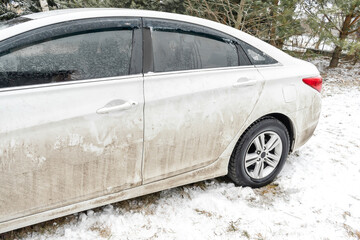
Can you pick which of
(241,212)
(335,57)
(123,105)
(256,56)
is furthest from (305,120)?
(335,57)

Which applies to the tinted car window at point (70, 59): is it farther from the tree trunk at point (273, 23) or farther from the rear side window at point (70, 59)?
the tree trunk at point (273, 23)

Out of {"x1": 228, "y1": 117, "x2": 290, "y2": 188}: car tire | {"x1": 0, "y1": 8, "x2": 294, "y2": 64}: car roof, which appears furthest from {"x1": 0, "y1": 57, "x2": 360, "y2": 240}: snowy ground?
{"x1": 0, "y1": 8, "x2": 294, "y2": 64}: car roof

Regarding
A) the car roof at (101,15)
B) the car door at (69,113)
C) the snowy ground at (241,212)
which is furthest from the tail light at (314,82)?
the car door at (69,113)

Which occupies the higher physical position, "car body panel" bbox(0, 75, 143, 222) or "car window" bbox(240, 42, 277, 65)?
"car window" bbox(240, 42, 277, 65)

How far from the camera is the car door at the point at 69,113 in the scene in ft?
5.15

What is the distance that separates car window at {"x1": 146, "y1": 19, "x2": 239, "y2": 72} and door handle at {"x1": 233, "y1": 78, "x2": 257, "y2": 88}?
0.54ft

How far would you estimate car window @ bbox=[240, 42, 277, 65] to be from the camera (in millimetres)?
2388

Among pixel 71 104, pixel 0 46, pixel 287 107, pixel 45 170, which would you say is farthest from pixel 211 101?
pixel 0 46

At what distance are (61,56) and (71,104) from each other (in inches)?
12.7

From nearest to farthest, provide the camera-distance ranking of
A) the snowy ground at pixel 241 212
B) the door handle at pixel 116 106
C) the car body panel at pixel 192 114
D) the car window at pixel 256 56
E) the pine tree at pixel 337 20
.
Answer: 1. the door handle at pixel 116 106
2. the car body panel at pixel 192 114
3. the snowy ground at pixel 241 212
4. the car window at pixel 256 56
5. the pine tree at pixel 337 20

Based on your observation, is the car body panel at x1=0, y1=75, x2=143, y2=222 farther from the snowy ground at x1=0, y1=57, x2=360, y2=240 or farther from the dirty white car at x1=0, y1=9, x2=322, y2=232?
the snowy ground at x1=0, y1=57, x2=360, y2=240

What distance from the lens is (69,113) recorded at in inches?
65.1

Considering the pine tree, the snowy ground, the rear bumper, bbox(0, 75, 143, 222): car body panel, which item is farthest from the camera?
the pine tree

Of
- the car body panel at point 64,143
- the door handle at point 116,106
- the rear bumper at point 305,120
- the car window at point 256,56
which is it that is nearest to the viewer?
the car body panel at point 64,143
